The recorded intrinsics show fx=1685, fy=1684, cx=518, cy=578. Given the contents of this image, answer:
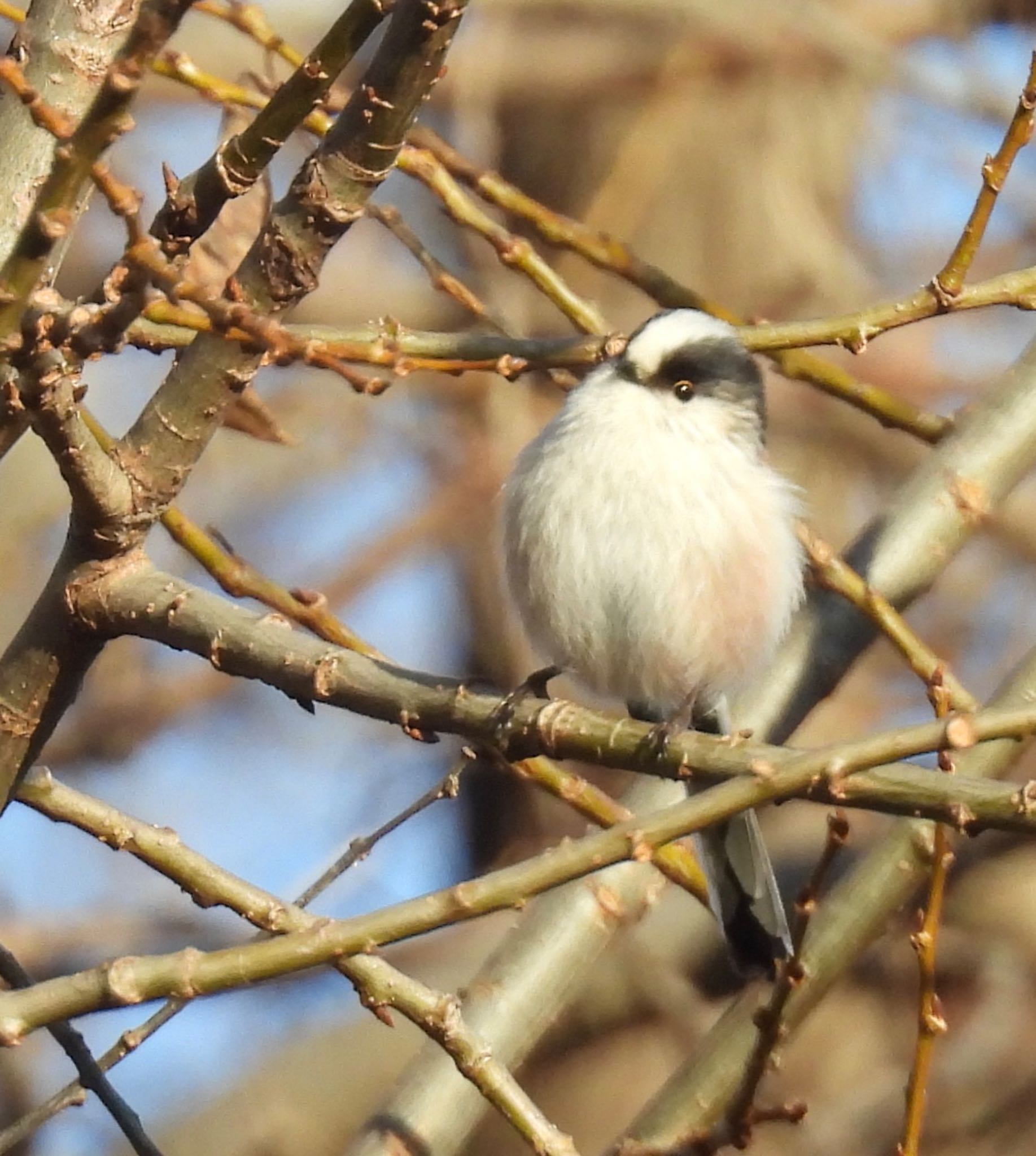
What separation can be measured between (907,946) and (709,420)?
1.73 m

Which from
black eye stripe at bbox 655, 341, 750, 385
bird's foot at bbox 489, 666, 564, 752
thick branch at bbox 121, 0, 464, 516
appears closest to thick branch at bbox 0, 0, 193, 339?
thick branch at bbox 121, 0, 464, 516

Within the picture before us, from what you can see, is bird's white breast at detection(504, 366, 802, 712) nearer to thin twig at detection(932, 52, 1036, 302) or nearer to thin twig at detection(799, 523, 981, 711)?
thin twig at detection(799, 523, 981, 711)

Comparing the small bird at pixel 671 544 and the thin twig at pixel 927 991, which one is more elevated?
the small bird at pixel 671 544

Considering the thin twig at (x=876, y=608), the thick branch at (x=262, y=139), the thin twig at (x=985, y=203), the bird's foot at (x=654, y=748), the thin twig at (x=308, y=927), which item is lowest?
the thin twig at (x=308, y=927)

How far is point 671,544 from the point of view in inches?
105

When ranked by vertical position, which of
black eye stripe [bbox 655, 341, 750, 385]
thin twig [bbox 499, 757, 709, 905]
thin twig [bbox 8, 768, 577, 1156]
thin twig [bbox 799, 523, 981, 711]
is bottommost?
thin twig [bbox 8, 768, 577, 1156]

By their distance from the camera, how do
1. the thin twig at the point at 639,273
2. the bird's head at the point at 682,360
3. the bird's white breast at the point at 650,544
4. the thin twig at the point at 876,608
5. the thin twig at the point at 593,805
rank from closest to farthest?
the thin twig at the point at 593,805
the thin twig at the point at 876,608
the thin twig at the point at 639,273
the bird's white breast at the point at 650,544
the bird's head at the point at 682,360

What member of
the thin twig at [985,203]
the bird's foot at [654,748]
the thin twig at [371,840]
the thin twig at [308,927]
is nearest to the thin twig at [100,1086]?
the thin twig at [308,927]

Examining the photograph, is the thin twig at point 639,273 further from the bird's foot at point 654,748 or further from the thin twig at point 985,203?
the bird's foot at point 654,748

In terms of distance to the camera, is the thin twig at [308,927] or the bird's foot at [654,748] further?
the thin twig at [308,927]

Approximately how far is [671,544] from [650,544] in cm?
3

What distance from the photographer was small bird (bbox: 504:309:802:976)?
8.75ft

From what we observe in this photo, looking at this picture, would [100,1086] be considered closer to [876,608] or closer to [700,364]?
[876,608]

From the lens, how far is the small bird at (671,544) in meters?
2.67
